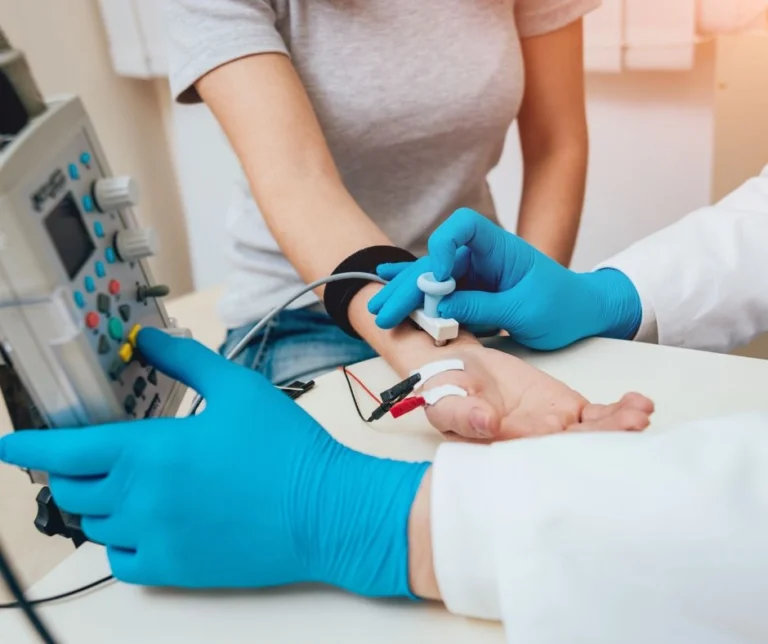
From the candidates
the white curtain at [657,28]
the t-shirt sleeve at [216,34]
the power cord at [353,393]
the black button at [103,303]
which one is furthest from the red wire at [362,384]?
the white curtain at [657,28]

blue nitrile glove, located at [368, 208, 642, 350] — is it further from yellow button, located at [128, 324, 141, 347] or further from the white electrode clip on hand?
yellow button, located at [128, 324, 141, 347]

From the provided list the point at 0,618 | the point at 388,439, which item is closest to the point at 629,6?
the point at 388,439

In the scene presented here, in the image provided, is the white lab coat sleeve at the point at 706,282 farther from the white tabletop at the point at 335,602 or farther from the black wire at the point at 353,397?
the black wire at the point at 353,397

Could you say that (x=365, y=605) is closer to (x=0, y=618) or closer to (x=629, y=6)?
(x=0, y=618)

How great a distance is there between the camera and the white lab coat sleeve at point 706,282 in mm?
719

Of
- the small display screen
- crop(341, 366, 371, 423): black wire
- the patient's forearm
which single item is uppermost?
the small display screen

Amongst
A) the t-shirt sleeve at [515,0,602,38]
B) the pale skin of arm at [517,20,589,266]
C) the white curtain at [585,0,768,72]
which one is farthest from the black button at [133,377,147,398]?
the white curtain at [585,0,768,72]

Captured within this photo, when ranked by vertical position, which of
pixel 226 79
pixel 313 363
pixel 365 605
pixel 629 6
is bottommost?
pixel 313 363

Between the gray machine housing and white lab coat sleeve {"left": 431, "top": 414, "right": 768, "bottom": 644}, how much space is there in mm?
229

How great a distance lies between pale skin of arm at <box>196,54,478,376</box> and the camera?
30.6 inches

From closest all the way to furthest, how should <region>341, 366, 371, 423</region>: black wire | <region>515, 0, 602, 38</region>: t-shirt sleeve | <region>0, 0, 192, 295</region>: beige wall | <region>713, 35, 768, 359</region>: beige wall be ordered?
<region>341, 366, 371, 423</region>: black wire, <region>515, 0, 602, 38</region>: t-shirt sleeve, <region>713, 35, 768, 359</region>: beige wall, <region>0, 0, 192, 295</region>: beige wall

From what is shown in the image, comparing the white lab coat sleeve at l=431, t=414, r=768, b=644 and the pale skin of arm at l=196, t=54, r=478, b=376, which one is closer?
the white lab coat sleeve at l=431, t=414, r=768, b=644

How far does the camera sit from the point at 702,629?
0.39 m

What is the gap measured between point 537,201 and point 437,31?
1.01ft
